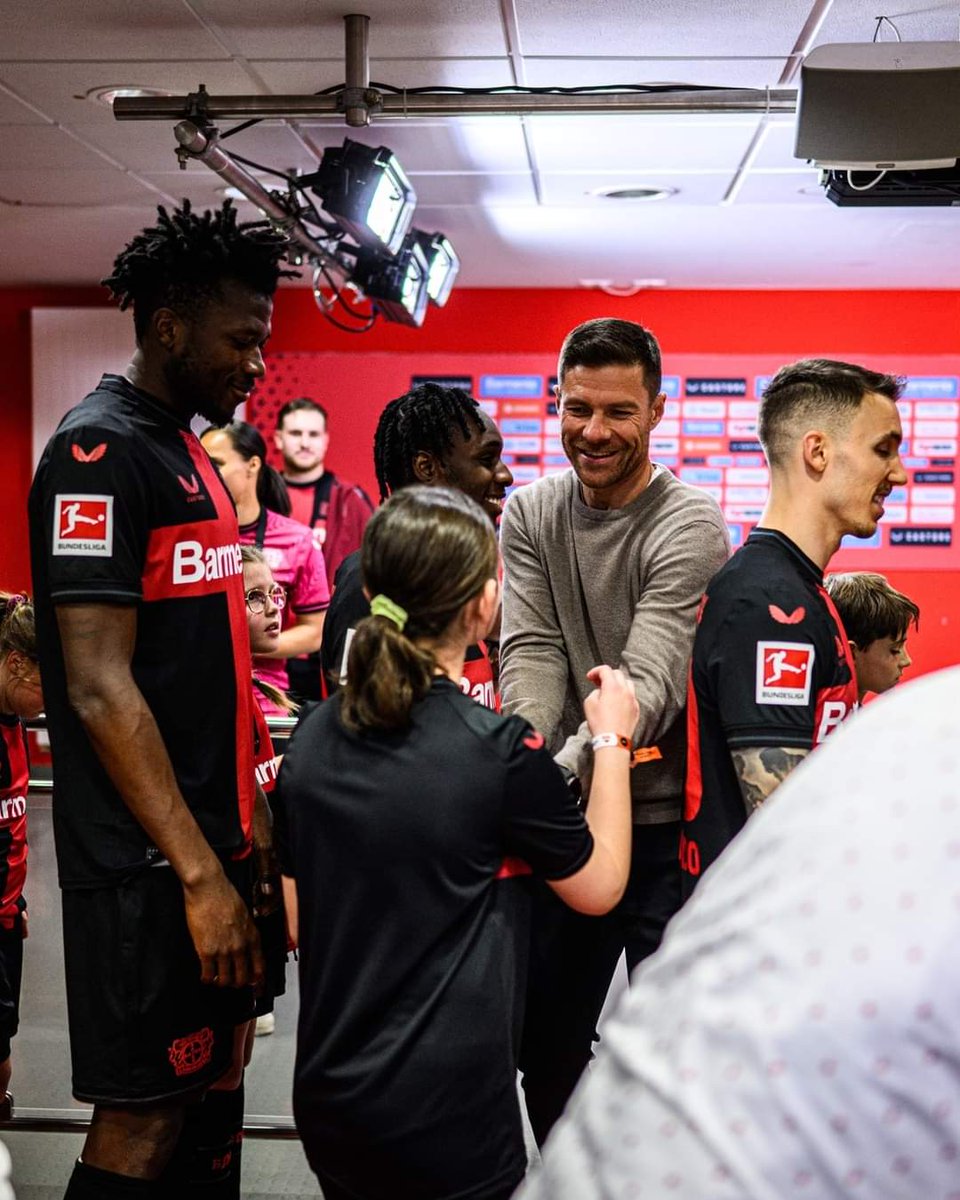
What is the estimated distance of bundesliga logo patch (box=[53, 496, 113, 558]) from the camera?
5.74 feet

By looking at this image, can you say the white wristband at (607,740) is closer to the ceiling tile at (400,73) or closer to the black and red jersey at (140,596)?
the black and red jersey at (140,596)

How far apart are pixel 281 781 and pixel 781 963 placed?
114 cm

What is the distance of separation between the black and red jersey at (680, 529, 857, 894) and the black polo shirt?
13.0 inches

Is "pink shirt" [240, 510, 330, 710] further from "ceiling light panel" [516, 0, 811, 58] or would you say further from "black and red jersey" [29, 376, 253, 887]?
"black and red jersey" [29, 376, 253, 887]

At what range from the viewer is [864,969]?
0.43 meters

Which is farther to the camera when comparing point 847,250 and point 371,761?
point 847,250

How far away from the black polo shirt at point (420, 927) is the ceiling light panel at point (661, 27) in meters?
2.93

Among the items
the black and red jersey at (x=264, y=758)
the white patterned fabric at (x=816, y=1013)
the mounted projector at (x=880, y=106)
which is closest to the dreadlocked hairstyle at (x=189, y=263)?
the black and red jersey at (x=264, y=758)

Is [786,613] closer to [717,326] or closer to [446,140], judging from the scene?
[446,140]

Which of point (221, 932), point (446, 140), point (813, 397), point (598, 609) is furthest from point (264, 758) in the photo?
point (446, 140)

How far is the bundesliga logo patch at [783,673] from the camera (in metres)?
1.67

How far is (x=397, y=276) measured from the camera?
5.69 metres

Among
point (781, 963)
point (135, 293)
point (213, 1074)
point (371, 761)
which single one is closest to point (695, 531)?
point (371, 761)

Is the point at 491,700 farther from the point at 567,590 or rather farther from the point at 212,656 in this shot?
the point at 212,656
